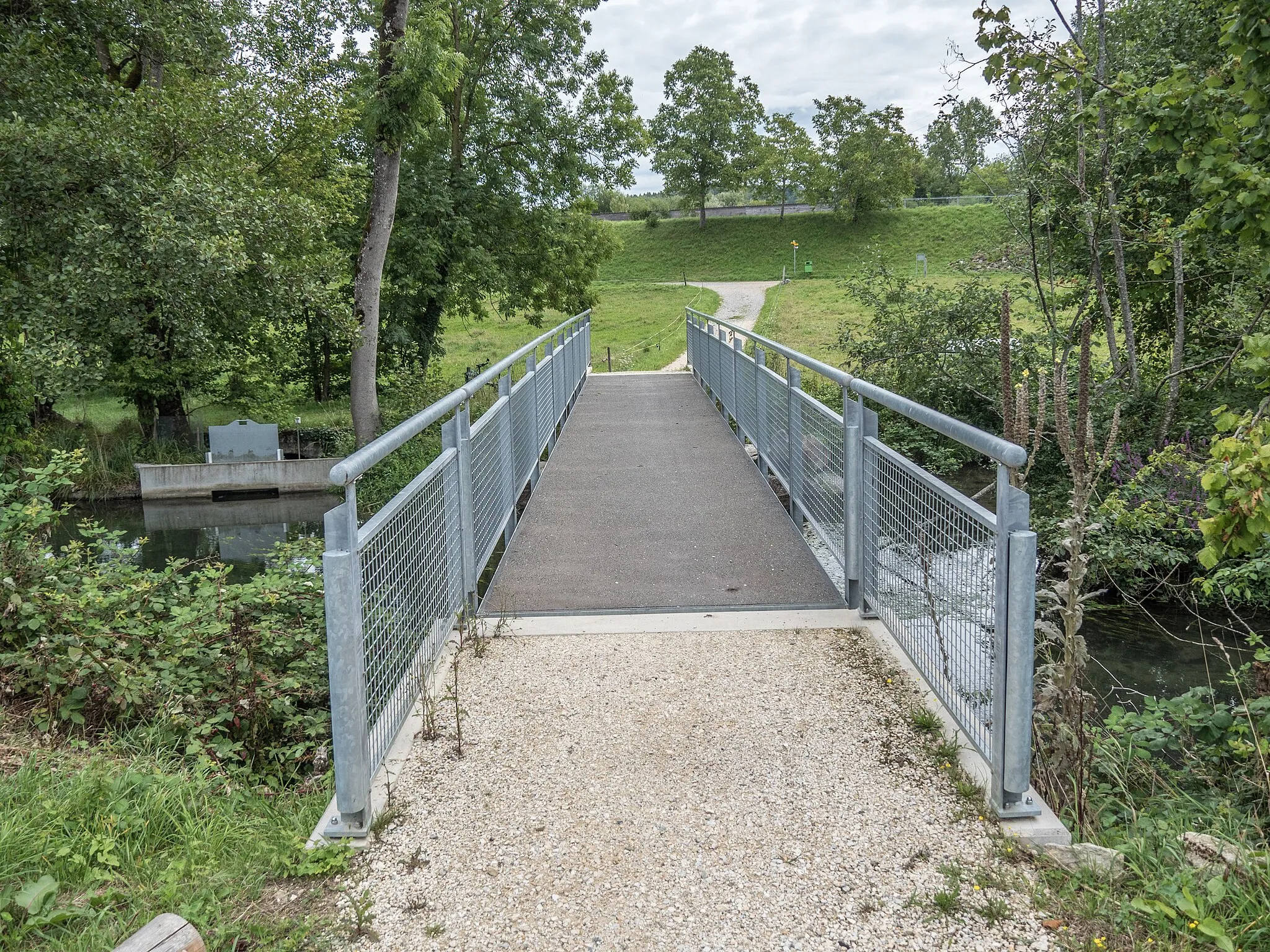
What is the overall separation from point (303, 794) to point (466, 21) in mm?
21849

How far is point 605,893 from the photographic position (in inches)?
112

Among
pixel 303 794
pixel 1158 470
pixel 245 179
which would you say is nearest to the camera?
pixel 303 794

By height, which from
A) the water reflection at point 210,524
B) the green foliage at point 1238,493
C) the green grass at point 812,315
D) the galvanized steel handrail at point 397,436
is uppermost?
the green grass at point 812,315

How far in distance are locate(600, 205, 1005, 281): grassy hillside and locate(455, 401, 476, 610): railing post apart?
55.7 metres

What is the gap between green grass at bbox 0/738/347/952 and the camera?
266 centimetres

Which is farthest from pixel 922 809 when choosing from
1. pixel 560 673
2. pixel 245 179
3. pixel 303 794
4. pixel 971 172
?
pixel 245 179

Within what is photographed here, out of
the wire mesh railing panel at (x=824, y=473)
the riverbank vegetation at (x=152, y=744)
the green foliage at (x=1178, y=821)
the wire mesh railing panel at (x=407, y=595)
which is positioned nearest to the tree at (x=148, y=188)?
the riverbank vegetation at (x=152, y=744)

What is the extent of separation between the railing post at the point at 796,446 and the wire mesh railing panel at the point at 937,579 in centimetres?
186

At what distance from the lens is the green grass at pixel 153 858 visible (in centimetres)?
266

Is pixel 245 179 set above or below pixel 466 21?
below

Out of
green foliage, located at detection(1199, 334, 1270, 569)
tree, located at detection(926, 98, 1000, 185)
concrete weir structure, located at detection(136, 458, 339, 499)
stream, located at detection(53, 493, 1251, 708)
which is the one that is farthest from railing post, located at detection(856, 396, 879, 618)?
concrete weir structure, located at detection(136, 458, 339, 499)

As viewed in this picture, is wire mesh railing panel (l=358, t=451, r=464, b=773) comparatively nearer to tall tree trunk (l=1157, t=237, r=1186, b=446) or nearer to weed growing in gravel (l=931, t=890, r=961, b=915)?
weed growing in gravel (l=931, t=890, r=961, b=915)

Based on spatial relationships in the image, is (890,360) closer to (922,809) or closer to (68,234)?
(68,234)

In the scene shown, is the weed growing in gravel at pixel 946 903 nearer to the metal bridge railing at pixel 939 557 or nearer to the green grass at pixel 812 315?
the metal bridge railing at pixel 939 557
